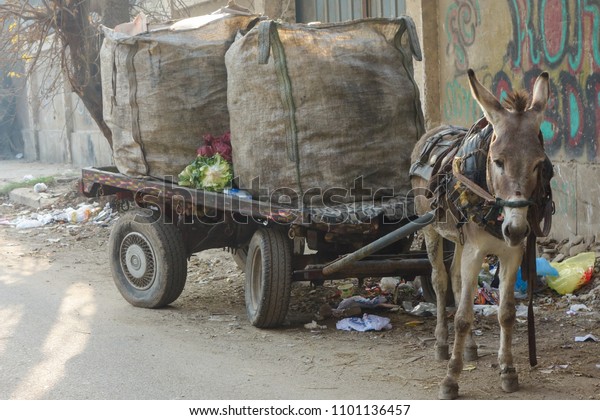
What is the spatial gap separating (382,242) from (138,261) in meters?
2.70

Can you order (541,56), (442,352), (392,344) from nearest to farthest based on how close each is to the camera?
(442,352), (392,344), (541,56)

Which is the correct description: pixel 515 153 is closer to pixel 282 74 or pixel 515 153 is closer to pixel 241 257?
pixel 282 74

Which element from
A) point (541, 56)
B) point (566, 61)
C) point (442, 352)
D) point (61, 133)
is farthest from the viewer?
point (61, 133)

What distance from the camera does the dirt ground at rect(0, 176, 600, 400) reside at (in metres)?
4.95

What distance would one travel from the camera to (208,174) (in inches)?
257

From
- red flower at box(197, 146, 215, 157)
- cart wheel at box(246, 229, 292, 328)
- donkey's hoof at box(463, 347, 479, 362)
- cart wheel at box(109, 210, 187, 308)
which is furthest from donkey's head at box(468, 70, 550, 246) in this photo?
cart wheel at box(109, 210, 187, 308)

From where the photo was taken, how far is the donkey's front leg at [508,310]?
15.6 feet

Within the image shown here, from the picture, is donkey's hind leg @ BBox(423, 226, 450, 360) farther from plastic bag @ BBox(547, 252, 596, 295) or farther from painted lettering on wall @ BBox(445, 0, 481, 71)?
painted lettering on wall @ BBox(445, 0, 481, 71)

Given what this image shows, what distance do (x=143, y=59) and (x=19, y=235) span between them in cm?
610

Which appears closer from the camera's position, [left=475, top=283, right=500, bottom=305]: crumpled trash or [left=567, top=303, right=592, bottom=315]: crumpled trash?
[left=567, top=303, right=592, bottom=315]: crumpled trash

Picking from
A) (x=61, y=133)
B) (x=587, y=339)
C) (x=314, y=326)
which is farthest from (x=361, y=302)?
(x=61, y=133)

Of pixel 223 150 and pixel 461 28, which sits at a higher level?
pixel 461 28

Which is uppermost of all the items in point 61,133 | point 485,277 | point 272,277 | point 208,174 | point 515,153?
point 515,153

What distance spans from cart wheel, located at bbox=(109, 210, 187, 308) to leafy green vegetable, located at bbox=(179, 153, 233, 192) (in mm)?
583
